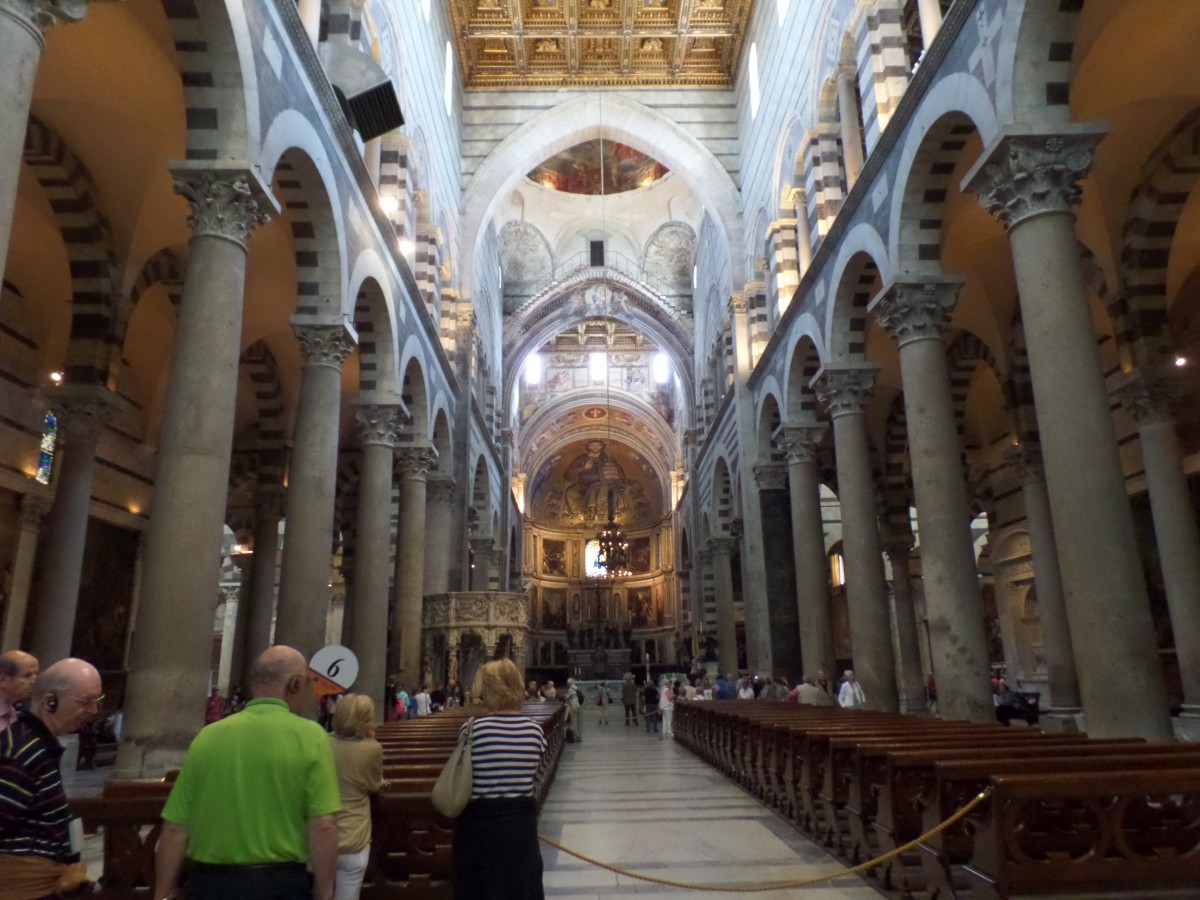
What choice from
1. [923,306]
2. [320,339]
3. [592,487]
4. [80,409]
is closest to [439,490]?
[80,409]

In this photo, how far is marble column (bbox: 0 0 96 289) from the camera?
4605mm

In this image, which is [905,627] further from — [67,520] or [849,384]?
[67,520]

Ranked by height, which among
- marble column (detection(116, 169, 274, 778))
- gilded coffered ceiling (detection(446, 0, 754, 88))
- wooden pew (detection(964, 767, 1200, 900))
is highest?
gilded coffered ceiling (detection(446, 0, 754, 88))

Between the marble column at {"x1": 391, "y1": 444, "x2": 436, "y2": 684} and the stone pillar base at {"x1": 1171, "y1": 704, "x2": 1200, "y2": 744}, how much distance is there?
11.9 metres

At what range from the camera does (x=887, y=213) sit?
1154cm

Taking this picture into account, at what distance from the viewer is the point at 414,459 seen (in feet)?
53.9

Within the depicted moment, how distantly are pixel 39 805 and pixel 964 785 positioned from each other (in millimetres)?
3825

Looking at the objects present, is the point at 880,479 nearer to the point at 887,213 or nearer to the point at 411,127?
the point at 887,213

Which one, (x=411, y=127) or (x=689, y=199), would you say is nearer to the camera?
(x=411, y=127)

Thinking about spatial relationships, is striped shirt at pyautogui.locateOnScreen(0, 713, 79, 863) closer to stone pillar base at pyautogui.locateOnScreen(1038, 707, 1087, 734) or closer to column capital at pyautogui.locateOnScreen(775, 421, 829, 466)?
stone pillar base at pyautogui.locateOnScreen(1038, 707, 1087, 734)

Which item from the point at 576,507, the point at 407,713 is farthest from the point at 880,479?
the point at 576,507

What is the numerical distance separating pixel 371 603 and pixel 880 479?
1255 centimetres

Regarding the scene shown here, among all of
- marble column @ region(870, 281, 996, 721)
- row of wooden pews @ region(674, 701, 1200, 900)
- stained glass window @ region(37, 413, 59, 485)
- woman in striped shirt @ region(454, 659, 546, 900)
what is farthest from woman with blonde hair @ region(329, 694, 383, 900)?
stained glass window @ region(37, 413, 59, 485)

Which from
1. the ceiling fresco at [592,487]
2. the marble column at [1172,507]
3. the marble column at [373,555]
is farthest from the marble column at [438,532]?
the ceiling fresco at [592,487]
